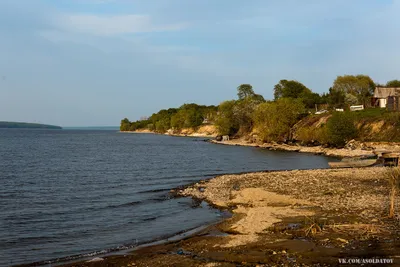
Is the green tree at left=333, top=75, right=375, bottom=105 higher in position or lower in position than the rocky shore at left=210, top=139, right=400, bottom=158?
higher

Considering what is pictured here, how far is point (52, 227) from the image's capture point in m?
23.5

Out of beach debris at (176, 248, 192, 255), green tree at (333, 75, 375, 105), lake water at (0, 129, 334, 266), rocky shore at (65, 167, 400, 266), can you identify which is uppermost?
green tree at (333, 75, 375, 105)

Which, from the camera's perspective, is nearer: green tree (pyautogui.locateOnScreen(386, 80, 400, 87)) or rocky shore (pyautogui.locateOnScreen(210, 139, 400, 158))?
rocky shore (pyautogui.locateOnScreen(210, 139, 400, 158))

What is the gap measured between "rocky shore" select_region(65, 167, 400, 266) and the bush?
51.1m

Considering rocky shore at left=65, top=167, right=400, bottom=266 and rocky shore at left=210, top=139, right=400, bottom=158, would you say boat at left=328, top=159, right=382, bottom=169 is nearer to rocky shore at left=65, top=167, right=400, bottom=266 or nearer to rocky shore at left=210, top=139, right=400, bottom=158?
rocky shore at left=210, top=139, right=400, bottom=158

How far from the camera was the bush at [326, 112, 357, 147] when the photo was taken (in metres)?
81.9

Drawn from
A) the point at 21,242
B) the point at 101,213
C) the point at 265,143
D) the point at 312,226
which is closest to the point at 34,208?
the point at 101,213

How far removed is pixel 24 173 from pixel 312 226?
137ft

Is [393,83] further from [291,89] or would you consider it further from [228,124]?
[228,124]

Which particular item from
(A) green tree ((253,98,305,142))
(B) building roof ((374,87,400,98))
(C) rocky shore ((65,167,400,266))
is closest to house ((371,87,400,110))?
(B) building roof ((374,87,400,98))

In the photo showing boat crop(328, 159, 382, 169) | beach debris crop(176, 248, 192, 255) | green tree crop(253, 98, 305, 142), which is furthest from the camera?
green tree crop(253, 98, 305, 142)

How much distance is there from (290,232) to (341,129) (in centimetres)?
6805

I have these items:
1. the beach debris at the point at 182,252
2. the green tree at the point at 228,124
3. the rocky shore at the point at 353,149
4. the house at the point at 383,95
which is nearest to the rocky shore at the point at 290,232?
the beach debris at the point at 182,252

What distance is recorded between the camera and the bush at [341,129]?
81.9 m
